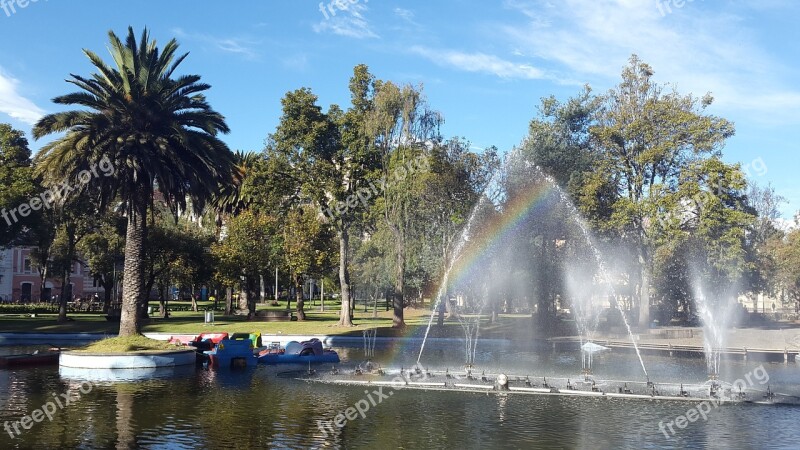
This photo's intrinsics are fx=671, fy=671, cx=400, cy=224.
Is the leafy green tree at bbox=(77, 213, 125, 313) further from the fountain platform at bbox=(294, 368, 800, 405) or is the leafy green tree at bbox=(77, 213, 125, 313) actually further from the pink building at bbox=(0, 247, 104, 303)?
the fountain platform at bbox=(294, 368, 800, 405)

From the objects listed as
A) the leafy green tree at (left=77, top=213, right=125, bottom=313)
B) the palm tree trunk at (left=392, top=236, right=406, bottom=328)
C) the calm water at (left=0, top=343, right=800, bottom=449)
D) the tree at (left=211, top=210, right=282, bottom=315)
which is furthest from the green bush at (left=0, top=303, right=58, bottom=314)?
the calm water at (left=0, top=343, right=800, bottom=449)

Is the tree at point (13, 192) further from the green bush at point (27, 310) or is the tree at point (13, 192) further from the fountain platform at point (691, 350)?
the fountain platform at point (691, 350)

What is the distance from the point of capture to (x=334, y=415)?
65.1 feet

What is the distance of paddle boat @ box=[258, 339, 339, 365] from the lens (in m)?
33.2

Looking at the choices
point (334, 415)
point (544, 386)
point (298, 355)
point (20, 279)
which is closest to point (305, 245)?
point (298, 355)

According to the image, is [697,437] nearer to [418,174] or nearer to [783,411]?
[783,411]

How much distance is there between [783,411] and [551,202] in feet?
115

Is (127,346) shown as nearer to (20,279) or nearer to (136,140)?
(136,140)

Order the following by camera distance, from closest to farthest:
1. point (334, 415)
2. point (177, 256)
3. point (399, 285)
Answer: point (334, 415), point (399, 285), point (177, 256)

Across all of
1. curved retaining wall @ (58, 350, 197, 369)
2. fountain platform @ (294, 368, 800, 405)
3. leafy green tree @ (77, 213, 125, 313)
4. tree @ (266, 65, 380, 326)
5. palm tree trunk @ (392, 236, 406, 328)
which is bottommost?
fountain platform @ (294, 368, 800, 405)

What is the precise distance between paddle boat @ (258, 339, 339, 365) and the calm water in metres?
4.86

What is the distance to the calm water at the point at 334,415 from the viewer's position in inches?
651

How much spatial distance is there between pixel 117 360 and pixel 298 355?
8.36 metres

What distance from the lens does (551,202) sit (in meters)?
55.1
